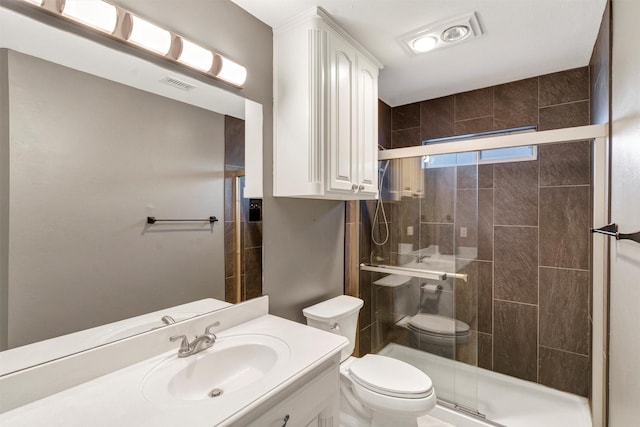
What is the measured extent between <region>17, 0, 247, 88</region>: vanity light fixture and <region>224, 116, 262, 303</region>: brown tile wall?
0.22 meters

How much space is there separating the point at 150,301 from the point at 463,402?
2.02 m

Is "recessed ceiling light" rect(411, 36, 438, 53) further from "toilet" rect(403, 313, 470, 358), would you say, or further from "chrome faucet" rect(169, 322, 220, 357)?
"chrome faucet" rect(169, 322, 220, 357)

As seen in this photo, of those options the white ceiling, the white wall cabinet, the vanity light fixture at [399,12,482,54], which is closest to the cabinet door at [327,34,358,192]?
the white wall cabinet

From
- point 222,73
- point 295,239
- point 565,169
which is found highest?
point 222,73

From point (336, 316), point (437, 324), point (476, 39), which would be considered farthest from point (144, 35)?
point (437, 324)

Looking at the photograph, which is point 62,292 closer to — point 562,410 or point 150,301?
point 150,301

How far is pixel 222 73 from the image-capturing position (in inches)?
52.5

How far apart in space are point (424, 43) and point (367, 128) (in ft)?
1.92

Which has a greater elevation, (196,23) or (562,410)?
(196,23)

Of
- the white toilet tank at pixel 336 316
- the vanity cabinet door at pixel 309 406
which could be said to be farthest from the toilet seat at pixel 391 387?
the vanity cabinet door at pixel 309 406

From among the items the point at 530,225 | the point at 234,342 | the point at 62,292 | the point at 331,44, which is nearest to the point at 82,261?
the point at 62,292

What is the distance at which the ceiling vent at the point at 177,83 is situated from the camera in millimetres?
1179

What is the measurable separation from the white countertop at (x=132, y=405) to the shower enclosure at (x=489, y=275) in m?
1.35

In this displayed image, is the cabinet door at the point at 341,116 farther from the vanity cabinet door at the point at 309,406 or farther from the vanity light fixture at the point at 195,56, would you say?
the vanity cabinet door at the point at 309,406
